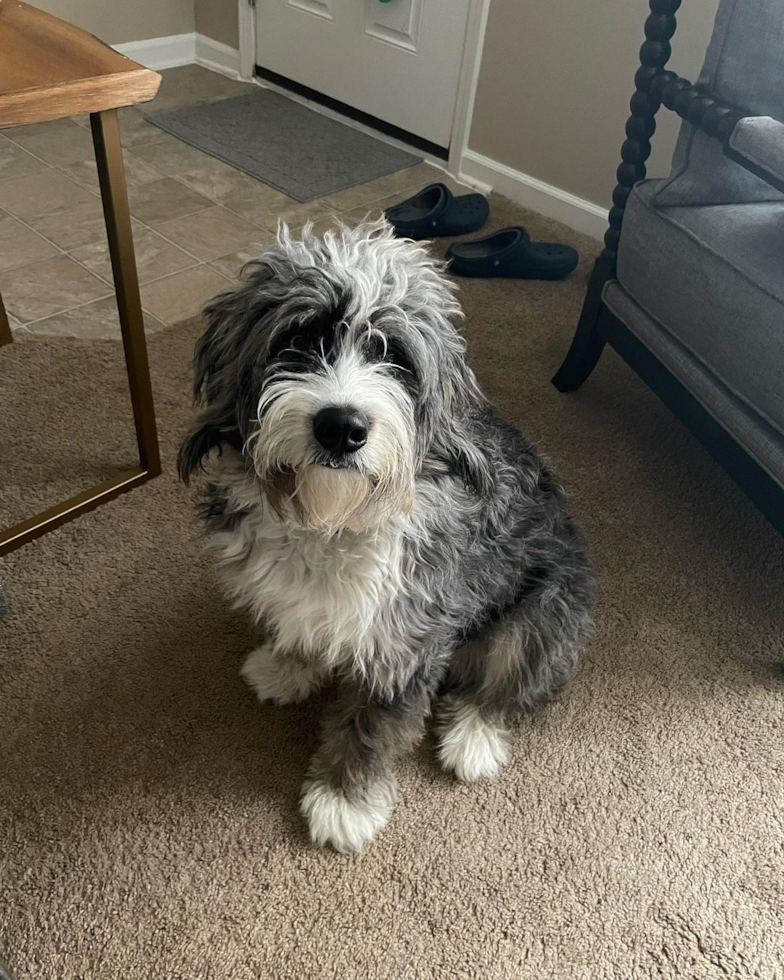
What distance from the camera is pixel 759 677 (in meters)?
1.62

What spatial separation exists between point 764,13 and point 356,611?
5.19 feet

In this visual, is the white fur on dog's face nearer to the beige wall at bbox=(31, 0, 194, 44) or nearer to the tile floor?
the tile floor

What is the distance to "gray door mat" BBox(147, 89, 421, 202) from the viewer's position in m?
3.17

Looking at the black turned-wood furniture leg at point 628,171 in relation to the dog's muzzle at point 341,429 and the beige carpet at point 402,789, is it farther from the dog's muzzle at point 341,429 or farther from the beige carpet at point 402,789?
the dog's muzzle at point 341,429

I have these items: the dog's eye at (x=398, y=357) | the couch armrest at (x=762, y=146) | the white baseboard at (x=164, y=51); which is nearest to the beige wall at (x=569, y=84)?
the couch armrest at (x=762, y=146)

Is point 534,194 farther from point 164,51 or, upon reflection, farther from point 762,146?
point 164,51

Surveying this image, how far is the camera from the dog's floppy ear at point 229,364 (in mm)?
1023

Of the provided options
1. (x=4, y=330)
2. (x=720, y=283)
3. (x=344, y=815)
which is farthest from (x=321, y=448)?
(x=4, y=330)

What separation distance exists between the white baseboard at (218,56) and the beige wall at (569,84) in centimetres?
145

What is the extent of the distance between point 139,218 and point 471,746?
2.24 meters

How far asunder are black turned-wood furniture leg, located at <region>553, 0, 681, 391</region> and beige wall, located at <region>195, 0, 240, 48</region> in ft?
8.29

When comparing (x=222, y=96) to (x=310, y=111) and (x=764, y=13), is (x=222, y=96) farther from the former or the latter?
(x=764, y=13)

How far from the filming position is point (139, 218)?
2844 mm

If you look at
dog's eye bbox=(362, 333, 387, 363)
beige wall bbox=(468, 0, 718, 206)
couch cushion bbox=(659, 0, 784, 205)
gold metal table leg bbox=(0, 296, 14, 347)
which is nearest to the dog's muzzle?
dog's eye bbox=(362, 333, 387, 363)
